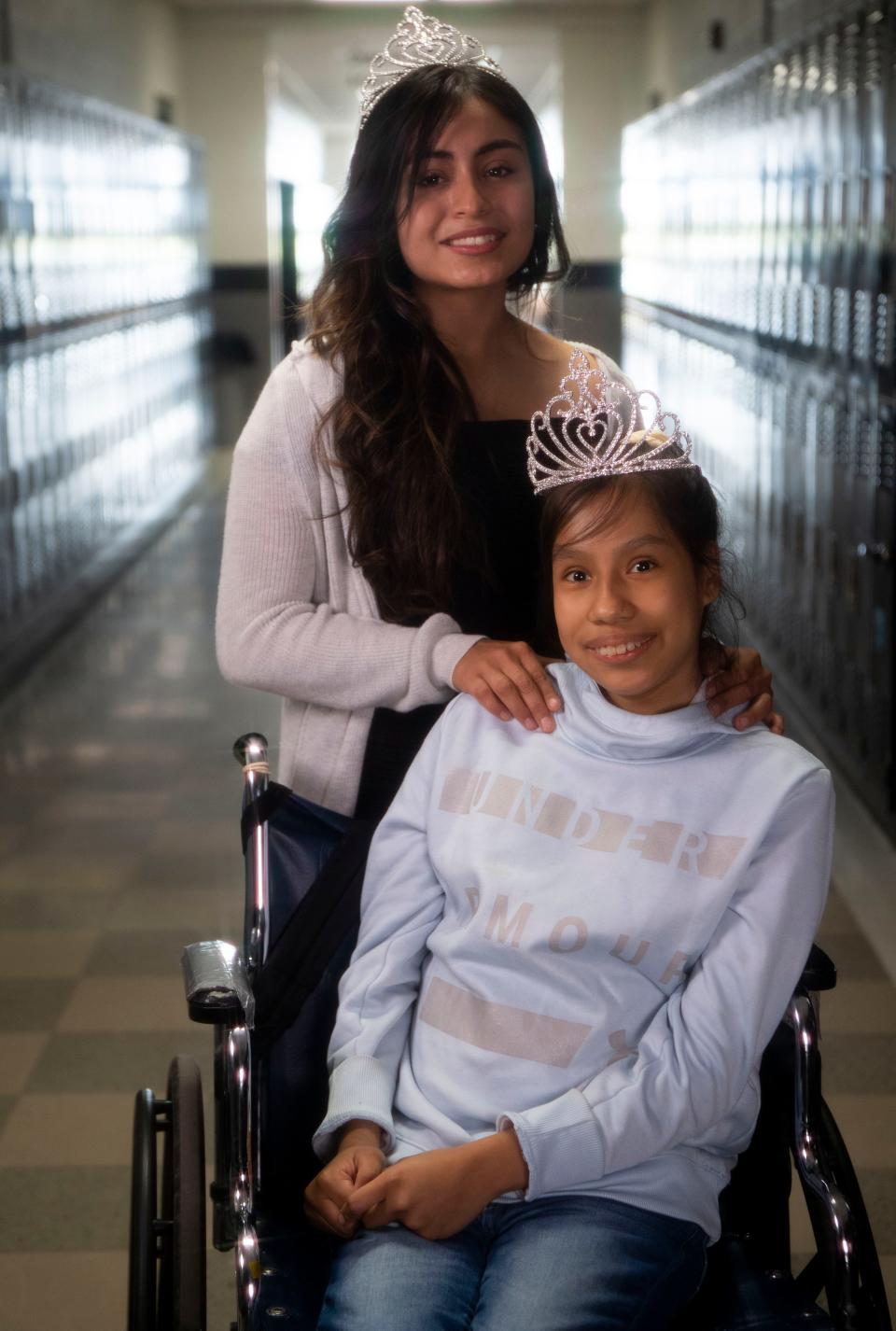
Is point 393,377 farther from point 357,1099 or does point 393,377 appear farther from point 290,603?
point 357,1099

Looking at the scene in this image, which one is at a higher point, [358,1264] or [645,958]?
[645,958]

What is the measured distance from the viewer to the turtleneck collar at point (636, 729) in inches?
55.9

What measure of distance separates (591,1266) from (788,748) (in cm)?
48

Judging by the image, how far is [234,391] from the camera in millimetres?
13250

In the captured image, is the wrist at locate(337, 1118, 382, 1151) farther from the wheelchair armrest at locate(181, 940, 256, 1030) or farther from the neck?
the neck

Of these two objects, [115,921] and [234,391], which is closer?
[115,921]

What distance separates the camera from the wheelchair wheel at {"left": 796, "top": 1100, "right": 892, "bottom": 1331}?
128 centimetres

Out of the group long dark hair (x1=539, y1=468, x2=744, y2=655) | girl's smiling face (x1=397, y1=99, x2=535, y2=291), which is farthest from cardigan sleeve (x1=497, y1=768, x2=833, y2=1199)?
girl's smiling face (x1=397, y1=99, x2=535, y2=291)

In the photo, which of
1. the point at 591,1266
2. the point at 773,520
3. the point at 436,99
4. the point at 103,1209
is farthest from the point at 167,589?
the point at 591,1266

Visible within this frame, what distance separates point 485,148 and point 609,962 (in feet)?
2.85

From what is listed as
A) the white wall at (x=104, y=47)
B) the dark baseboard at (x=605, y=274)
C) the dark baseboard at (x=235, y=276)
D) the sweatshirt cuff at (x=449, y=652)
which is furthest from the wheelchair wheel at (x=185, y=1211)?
the dark baseboard at (x=235, y=276)

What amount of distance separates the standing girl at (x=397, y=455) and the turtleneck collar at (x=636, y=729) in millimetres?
181

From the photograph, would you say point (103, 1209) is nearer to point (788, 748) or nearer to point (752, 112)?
point (788, 748)

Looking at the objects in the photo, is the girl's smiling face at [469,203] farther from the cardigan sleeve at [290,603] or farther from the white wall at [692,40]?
the white wall at [692,40]
